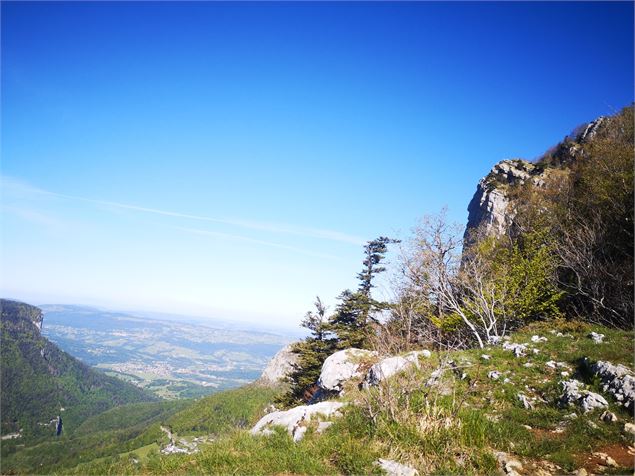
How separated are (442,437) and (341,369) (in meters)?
12.0

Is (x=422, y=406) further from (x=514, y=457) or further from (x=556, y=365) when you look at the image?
(x=556, y=365)

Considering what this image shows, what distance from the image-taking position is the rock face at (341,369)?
17.7m

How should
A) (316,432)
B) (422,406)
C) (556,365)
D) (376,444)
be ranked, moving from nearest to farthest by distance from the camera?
(376,444) < (422,406) < (316,432) < (556,365)

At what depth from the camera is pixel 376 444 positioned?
23.5ft

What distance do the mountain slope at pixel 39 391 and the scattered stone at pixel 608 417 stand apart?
191 m

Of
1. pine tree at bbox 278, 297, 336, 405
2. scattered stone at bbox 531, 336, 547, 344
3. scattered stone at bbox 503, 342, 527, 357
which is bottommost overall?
pine tree at bbox 278, 297, 336, 405

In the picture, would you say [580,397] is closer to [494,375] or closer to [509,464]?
[494,375]

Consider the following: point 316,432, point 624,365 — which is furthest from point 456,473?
point 624,365

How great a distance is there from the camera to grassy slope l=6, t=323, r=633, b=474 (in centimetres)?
645

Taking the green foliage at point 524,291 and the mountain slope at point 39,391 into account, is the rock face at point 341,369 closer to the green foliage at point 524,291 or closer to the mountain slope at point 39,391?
the green foliage at point 524,291

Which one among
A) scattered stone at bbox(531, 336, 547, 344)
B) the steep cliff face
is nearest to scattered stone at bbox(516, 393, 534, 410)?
scattered stone at bbox(531, 336, 547, 344)

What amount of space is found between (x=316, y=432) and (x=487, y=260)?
894 inches

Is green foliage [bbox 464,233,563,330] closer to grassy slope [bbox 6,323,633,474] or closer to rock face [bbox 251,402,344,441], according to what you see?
grassy slope [bbox 6,323,633,474]

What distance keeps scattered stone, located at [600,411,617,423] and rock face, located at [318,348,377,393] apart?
37.3ft
